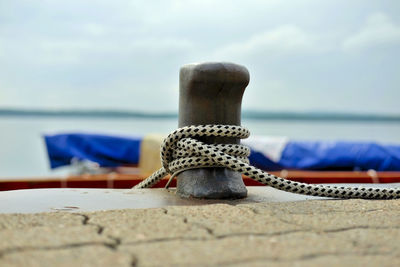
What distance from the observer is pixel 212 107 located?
2037mm

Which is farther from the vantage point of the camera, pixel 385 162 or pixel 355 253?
pixel 385 162

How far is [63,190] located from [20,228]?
2.43ft

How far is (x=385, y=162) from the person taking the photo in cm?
596

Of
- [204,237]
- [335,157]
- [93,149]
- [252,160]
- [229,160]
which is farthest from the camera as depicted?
[93,149]

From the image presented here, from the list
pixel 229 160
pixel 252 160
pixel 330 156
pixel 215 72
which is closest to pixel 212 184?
pixel 229 160

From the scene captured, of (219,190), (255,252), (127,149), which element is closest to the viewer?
(255,252)

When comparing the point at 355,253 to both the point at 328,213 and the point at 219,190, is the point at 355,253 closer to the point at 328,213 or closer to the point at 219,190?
the point at 328,213

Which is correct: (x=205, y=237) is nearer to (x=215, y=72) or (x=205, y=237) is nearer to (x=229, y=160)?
(x=229, y=160)

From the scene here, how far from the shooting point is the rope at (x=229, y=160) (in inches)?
77.1

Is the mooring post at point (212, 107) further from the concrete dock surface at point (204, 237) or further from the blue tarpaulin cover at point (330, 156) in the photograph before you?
the blue tarpaulin cover at point (330, 156)

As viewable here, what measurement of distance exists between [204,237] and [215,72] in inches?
31.8

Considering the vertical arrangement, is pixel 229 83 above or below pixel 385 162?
above

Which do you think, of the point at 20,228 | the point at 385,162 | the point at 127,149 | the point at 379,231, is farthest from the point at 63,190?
the point at 127,149

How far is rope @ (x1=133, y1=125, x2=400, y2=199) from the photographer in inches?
77.1
